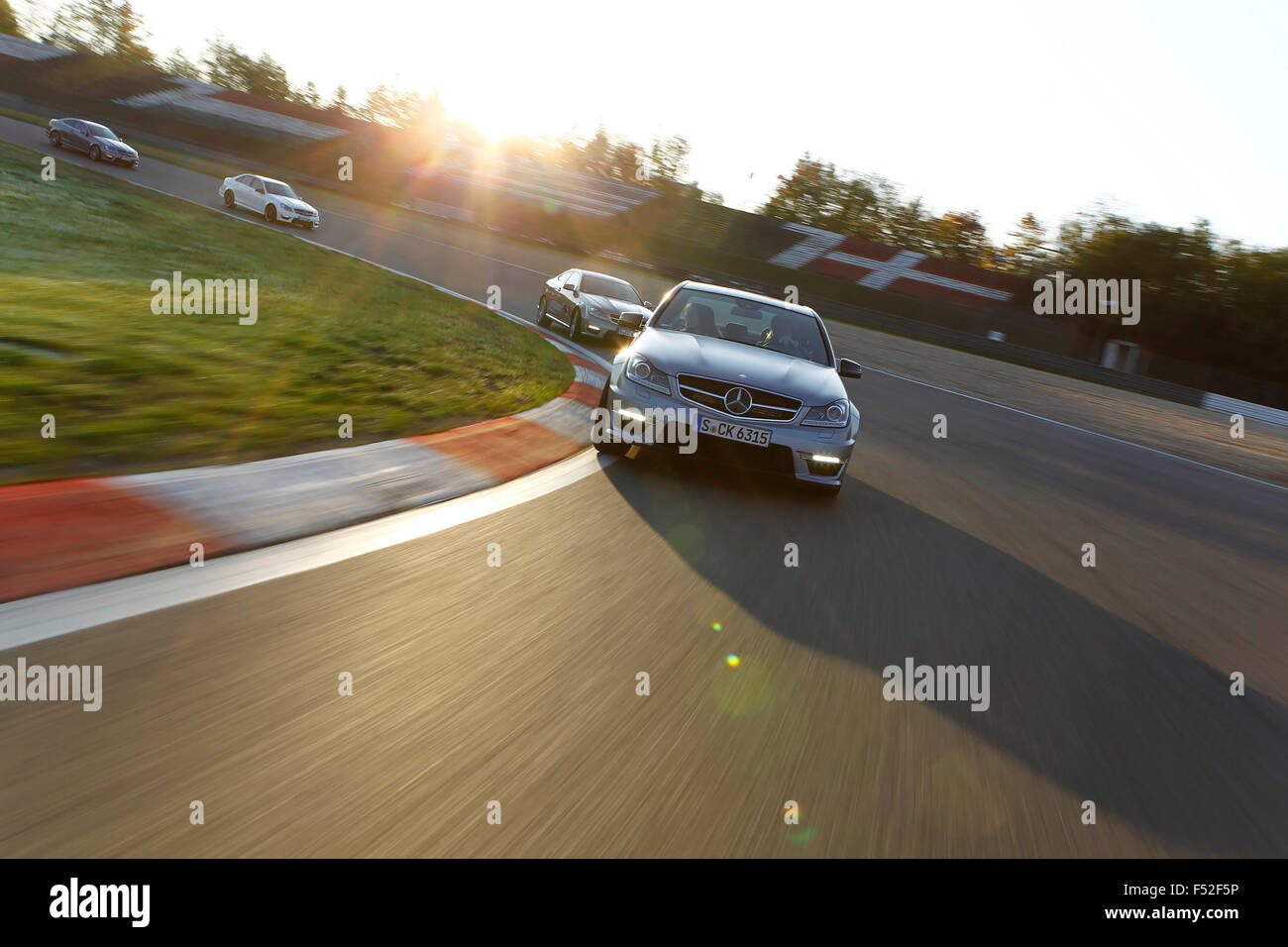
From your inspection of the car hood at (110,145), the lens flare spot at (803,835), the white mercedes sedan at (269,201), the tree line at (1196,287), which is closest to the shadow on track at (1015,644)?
the lens flare spot at (803,835)

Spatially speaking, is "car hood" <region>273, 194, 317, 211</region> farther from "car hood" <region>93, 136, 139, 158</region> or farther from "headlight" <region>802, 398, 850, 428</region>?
"headlight" <region>802, 398, 850, 428</region>

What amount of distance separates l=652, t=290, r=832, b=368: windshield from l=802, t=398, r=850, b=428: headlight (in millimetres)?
1067

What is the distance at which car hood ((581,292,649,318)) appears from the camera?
651 inches

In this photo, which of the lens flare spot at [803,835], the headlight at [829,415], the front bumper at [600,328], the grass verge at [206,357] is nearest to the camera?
the lens flare spot at [803,835]

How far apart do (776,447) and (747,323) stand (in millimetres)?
1960

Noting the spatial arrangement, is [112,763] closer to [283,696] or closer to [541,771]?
[283,696]

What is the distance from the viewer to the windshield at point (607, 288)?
17.4 metres

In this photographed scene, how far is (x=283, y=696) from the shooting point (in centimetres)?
322

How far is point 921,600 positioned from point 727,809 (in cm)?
294

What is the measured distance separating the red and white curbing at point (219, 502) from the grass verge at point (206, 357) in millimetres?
318

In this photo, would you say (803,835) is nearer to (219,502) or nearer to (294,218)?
(219,502)

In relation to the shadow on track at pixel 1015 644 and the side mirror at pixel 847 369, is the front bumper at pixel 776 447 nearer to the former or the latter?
the shadow on track at pixel 1015 644

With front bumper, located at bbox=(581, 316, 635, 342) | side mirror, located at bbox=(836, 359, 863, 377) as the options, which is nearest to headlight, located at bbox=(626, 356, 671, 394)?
side mirror, located at bbox=(836, 359, 863, 377)

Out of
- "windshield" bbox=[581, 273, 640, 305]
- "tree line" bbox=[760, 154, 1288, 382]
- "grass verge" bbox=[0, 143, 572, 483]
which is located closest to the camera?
"grass verge" bbox=[0, 143, 572, 483]
